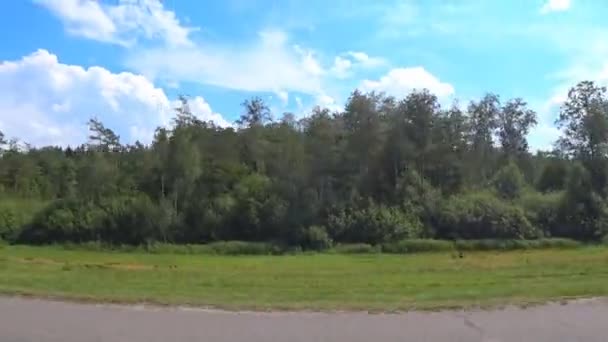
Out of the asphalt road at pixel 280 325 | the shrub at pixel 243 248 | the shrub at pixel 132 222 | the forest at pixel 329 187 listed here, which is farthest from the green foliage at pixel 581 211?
the asphalt road at pixel 280 325

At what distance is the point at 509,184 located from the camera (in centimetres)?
8025

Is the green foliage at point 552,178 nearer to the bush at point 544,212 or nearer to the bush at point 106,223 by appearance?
the bush at point 544,212

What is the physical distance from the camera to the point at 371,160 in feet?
247

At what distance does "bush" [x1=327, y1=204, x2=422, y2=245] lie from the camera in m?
68.2

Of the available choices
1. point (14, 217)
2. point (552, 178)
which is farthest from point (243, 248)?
point (552, 178)

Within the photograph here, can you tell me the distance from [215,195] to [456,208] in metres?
24.3

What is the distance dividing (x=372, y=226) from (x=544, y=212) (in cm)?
1713

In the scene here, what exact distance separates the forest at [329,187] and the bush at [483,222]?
0.11m

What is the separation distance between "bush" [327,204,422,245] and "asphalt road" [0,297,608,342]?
56.2 metres

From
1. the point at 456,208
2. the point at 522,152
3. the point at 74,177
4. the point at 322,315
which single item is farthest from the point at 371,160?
the point at 322,315

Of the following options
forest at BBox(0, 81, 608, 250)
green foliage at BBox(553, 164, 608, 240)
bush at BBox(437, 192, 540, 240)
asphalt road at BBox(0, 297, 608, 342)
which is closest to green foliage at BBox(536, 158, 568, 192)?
forest at BBox(0, 81, 608, 250)

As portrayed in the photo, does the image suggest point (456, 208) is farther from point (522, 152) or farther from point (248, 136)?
point (522, 152)

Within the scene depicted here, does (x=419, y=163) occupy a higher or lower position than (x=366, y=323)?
higher

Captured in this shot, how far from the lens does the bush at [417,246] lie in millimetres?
64562
